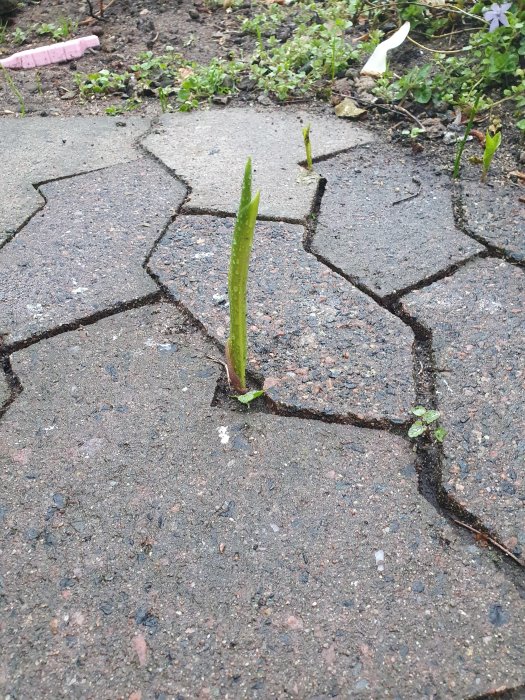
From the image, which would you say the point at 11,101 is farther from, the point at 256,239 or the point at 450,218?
the point at 450,218

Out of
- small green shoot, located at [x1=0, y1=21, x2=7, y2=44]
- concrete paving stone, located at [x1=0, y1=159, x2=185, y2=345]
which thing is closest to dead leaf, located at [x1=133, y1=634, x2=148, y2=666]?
concrete paving stone, located at [x1=0, y1=159, x2=185, y2=345]

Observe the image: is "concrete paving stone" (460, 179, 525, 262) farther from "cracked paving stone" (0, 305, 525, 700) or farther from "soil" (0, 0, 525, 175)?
"cracked paving stone" (0, 305, 525, 700)

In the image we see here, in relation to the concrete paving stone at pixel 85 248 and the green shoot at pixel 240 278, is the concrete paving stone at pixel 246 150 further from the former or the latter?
the green shoot at pixel 240 278

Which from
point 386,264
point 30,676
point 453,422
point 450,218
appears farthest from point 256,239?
point 30,676

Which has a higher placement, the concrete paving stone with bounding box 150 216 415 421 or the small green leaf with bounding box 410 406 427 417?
the concrete paving stone with bounding box 150 216 415 421

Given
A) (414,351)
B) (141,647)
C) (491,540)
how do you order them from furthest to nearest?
(414,351), (491,540), (141,647)

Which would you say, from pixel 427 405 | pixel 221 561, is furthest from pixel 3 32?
pixel 221 561

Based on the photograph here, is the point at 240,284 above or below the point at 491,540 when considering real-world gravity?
above

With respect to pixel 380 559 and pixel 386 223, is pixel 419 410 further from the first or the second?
pixel 386 223
